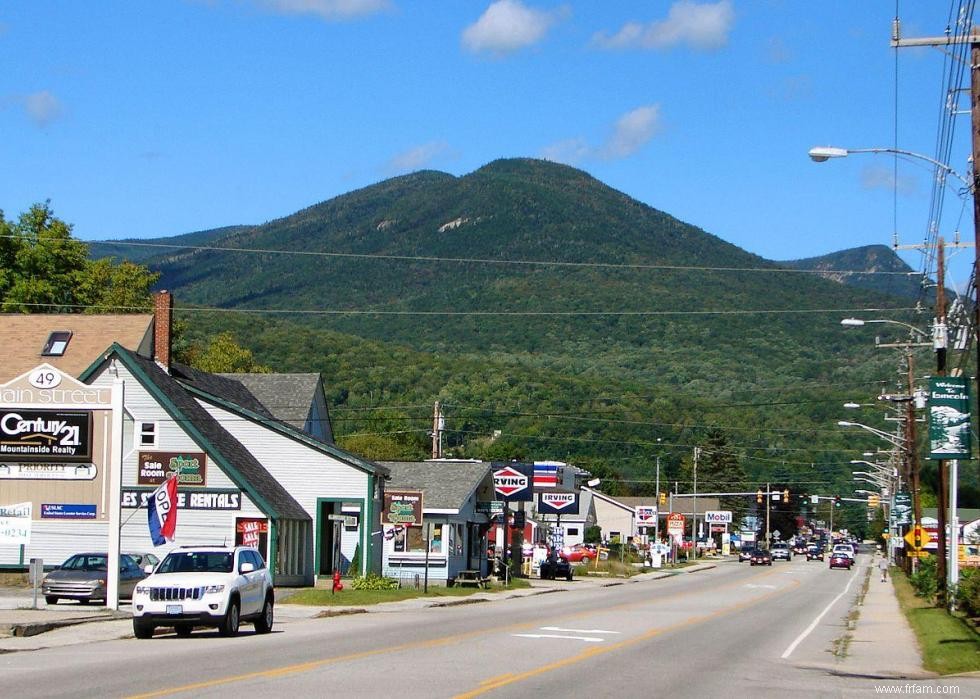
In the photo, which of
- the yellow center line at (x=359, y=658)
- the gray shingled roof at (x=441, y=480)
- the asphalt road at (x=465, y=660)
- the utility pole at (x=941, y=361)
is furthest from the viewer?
the gray shingled roof at (x=441, y=480)

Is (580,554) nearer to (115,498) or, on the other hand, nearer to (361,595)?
(361,595)

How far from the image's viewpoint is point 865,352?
11975 centimetres

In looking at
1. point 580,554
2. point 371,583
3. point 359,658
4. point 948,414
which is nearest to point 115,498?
point 371,583

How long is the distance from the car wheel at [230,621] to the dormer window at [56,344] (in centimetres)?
2988

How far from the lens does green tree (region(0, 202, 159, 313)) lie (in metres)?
68.9

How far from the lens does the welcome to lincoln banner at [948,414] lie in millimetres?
30844

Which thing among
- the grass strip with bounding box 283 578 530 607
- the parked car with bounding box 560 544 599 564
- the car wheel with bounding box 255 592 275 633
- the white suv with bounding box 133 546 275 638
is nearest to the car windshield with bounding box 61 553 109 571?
the grass strip with bounding box 283 578 530 607

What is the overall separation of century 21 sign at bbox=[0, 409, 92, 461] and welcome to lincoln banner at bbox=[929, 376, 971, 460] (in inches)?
828

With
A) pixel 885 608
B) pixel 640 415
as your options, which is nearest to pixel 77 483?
pixel 885 608

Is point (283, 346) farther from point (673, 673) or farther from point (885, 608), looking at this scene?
point (673, 673)

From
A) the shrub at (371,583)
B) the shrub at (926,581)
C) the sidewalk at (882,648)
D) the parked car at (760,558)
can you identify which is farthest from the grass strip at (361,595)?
the parked car at (760,558)

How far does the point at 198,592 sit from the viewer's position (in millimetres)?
23391

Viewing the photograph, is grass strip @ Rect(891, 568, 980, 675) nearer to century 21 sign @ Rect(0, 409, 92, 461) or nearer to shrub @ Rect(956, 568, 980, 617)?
shrub @ Rect(956, 568, 980, 617)

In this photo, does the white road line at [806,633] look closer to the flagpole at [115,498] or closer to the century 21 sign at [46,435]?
the flagpole at [115,498]
